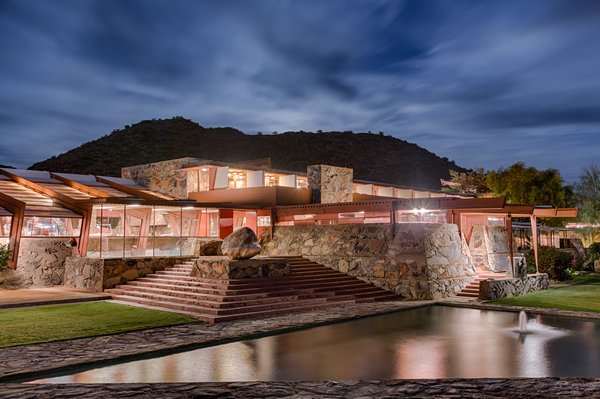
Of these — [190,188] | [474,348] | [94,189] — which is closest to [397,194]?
[190,188]

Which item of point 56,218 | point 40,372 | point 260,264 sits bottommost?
point 40,372

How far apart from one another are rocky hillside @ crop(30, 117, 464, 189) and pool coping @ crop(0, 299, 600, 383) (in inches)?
1980

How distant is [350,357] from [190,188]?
21.4m

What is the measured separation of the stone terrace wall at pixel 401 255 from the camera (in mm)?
18016

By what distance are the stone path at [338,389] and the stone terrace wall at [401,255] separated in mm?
10566

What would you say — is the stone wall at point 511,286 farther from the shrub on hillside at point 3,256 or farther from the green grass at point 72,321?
the shrub on hillside at point 3,256


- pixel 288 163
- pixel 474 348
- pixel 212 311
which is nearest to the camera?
pixel 474 348

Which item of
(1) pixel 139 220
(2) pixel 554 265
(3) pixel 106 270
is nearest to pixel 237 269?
(3) pixel 106 270

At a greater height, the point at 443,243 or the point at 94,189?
the point at 94,189

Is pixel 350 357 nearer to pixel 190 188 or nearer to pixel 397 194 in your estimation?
pixel 190 188

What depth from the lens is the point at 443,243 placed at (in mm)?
18688

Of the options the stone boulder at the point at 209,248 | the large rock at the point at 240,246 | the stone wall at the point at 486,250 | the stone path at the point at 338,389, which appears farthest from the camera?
the stone wall at the point at 486,250

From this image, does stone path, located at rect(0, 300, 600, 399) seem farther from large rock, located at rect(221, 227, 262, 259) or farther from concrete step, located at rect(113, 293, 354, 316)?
large rock, located at rect(221, 227, 262, 259)

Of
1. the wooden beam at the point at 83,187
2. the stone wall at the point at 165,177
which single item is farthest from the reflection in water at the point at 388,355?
the stone wall at the point at 165,177
